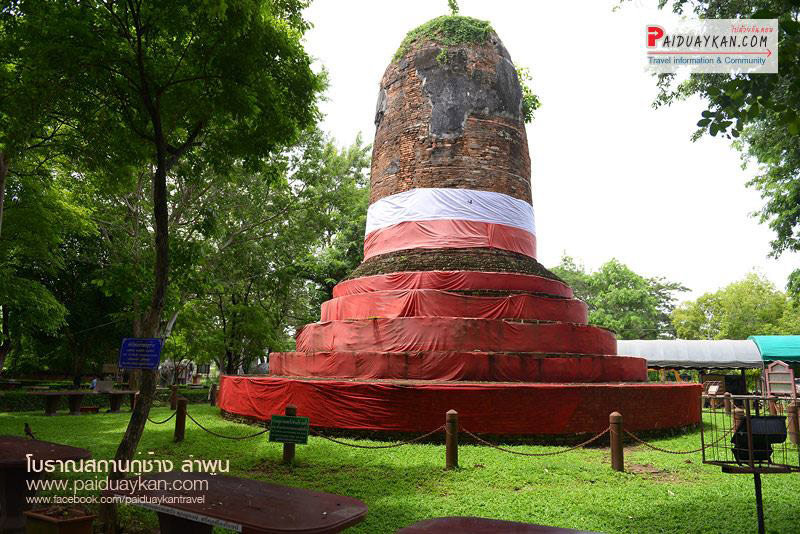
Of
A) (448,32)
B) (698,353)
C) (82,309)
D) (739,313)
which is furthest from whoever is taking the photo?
(739,313)

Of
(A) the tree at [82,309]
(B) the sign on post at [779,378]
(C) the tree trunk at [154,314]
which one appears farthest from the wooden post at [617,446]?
(A) the tree at [82,309]

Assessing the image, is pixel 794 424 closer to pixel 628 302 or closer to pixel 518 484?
pixel 518 484

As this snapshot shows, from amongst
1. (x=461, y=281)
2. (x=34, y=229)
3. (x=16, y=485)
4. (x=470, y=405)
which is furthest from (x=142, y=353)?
(x=34, y=229)

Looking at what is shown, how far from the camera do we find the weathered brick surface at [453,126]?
48.2 ft

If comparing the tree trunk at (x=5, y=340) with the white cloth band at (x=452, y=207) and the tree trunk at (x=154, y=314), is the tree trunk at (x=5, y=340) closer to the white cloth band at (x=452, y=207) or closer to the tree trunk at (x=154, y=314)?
the white cloth band at (x=452, y=207)

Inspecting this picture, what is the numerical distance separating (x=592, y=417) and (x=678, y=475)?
2169 mm

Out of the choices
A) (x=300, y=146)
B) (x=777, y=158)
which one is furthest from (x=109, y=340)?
(x=777, y=158)

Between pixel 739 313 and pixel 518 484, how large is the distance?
41.6 meters

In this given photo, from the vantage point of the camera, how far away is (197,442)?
9.95 m

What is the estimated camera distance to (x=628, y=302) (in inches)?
1644

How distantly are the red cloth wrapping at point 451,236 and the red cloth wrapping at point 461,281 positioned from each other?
1.68m

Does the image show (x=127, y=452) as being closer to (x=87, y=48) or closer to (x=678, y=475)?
(x=87, y=48)

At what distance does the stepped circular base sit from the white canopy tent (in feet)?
56.0

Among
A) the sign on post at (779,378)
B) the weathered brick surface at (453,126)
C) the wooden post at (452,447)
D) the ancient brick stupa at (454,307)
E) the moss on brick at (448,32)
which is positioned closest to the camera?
the wooden post at (452,447)
